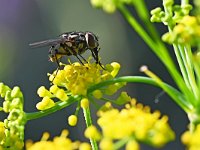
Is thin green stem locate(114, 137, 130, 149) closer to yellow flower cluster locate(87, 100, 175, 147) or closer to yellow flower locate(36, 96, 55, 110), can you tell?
yellow flower cluster locate(87, 100, 175, 147)

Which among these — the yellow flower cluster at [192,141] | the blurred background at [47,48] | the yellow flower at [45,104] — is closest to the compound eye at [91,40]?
the yellow flower at [45,104]

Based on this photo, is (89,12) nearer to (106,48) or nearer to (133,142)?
(106,48)

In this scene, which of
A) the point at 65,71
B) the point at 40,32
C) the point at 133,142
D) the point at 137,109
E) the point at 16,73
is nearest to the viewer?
the point at 133,142

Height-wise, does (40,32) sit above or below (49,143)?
below

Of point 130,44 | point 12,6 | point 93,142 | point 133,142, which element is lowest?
point 130,44

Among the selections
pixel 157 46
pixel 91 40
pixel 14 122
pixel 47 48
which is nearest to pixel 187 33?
pixel 157 46

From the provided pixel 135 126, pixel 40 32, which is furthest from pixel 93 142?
pixel 40 32

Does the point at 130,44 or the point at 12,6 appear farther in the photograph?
the point at 12,6

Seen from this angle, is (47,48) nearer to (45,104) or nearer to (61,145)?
(45,104)
